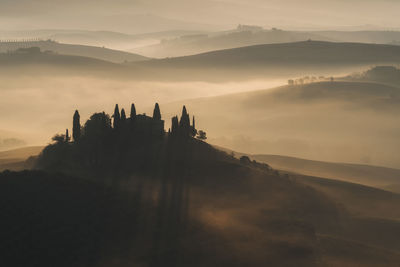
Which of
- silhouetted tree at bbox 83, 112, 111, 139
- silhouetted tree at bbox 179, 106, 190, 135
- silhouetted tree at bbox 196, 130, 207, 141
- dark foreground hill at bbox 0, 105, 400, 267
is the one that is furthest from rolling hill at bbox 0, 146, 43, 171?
silhouetted tree at bbox 196, 130, 207, 141

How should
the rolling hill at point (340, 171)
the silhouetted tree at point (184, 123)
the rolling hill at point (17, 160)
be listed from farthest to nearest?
1. the rolling hill at point (340, 171)
2. the rolling hill at point (17, 160)
3. the silhouetted tree at point (184, 123)

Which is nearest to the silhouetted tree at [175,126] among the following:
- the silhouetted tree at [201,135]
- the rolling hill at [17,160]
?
the silhouetted tree at [201,135]

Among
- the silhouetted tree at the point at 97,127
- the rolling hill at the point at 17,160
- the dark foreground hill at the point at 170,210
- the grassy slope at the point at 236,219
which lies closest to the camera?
the dark foreground hill at the point at 170,210

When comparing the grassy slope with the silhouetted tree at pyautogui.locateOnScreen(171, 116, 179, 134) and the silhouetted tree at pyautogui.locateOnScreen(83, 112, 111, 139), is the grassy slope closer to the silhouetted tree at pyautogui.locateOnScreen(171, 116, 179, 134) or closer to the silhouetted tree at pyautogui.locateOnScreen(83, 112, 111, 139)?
the silhouetted tree at pyautogui.locateOnScreen(171, 116, 179, 134)

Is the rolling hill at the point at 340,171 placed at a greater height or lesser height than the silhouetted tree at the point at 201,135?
lesser

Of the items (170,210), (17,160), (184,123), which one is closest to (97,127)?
(184,123)

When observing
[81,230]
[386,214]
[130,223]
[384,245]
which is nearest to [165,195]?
[130,223]

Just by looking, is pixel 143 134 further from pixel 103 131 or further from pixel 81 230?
pixel 81 230

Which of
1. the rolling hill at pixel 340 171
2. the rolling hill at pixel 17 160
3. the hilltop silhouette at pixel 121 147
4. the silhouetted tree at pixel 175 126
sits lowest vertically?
the rolling hill at pixel 340 171

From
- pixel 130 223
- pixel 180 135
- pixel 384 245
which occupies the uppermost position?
pixel 180 135

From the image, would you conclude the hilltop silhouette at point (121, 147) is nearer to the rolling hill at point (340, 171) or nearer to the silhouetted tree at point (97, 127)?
the silhouetted tree at point (97, 127)

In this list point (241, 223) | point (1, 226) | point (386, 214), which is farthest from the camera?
point (386, 214)
